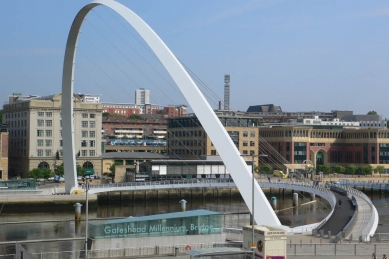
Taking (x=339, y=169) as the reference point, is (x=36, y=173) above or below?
above

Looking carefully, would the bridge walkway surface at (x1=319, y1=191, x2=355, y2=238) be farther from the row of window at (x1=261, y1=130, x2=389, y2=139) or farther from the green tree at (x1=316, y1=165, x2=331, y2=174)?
the row of window at (x1=261, y1=130, x2=389, y2=139)

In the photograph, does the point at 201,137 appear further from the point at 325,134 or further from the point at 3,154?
the point at 3,154

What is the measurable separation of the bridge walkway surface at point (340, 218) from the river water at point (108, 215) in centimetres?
229

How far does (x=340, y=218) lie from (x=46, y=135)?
44229 mm

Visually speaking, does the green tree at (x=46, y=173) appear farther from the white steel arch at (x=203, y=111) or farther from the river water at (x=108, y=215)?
the white steel arch at (x=203, y=111)

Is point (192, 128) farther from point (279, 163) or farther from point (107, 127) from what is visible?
point (107, 127)

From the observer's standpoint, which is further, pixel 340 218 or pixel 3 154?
pixel 3 154

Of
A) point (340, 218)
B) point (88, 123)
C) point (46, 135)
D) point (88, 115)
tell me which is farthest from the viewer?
point (88, 115)

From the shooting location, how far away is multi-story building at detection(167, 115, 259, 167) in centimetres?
8344

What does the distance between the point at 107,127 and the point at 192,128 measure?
1796 inches

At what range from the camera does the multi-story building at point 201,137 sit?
8344 cm

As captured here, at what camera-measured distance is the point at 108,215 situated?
50844 mm

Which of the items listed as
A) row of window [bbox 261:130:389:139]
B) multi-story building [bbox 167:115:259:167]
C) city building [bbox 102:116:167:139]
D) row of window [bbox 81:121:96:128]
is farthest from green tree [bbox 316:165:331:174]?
city building [bbox 102:116:167:139]

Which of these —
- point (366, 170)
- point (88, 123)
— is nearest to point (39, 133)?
point (88, 123)
